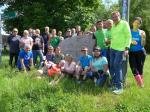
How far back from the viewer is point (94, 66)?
44.9ft

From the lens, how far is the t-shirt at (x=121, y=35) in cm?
1247

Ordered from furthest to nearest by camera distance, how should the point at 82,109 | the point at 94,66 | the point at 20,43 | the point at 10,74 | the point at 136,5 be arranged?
the point at 136,5
the point at 20,43
the point at 10,74
the point at 94,66
the point at 82,109

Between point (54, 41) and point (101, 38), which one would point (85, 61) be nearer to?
point (101, 38)

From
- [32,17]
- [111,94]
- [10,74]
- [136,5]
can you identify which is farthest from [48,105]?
[136,5]

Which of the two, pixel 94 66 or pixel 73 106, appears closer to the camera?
pixel 73 106


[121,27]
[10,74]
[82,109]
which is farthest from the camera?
[10,74]

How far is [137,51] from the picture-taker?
1334 centimetres

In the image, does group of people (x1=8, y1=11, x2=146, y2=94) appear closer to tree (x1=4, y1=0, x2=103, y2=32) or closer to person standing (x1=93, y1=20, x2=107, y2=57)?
person standing (x1=93, y1=20, x2=107, y2=57)

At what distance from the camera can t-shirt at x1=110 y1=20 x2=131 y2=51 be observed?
491 inches

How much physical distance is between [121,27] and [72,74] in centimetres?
280

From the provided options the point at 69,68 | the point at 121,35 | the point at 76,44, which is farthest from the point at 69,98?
the point at 76,44

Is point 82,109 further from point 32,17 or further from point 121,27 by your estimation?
point 32,17

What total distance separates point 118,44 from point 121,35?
0.27 m

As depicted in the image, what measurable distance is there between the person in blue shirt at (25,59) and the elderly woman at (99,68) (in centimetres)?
379
